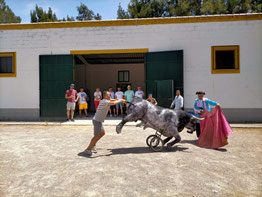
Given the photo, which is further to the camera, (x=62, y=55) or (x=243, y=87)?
(x=62, y=55)

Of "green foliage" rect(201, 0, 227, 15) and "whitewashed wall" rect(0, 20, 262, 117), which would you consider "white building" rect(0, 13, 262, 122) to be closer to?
"whitewashed wall" rect(0, 20, 262, 117)

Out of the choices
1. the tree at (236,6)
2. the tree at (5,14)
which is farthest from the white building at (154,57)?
the tree at (5,14)

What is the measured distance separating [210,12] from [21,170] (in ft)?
86.0

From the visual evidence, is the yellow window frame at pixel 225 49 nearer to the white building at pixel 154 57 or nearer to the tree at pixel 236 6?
the white building at pixel 154 57

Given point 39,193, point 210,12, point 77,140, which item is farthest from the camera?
point 210,12

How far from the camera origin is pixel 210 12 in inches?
933

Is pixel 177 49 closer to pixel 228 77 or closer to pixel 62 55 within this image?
pixel 228 77

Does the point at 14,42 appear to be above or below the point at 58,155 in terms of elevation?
above

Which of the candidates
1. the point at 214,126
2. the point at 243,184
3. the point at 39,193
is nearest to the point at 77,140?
the point at 39,193

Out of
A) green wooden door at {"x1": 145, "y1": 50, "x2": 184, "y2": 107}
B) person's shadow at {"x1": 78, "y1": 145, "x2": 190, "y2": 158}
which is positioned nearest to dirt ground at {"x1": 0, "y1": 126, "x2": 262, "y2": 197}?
person's shadow at {"x1": 78, "y1": 145, "x2": 190, "y2": 158}

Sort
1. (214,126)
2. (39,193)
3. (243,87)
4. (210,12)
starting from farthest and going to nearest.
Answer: (210,12), (243,87), (214,126), (39,193)

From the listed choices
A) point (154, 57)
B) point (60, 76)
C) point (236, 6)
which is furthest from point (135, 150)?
point (236, 6)

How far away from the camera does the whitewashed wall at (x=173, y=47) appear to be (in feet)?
33.3

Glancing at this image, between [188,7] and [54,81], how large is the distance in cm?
2094
